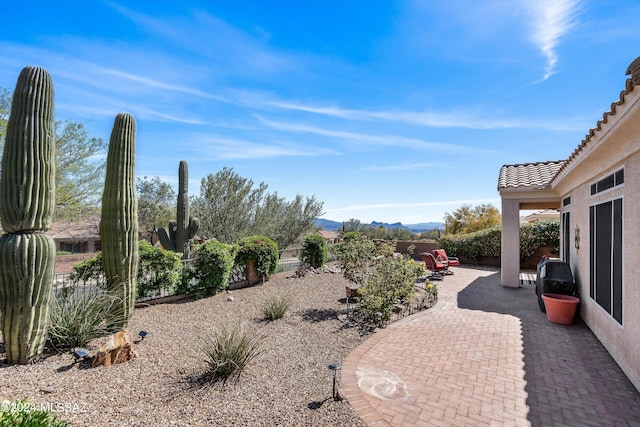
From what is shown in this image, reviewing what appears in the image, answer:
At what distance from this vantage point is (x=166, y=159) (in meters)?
16.4

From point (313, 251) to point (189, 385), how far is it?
10.9m

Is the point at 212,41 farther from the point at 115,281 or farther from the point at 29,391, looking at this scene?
the point at 29,391

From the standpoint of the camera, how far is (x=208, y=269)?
9.32 metres

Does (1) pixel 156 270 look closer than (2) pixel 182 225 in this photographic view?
Yes

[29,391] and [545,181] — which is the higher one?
[545,181]

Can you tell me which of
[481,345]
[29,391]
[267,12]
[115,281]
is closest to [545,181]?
[481,345]

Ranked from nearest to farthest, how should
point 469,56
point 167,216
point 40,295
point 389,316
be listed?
point 40,295, point 389,316, point 469,56, point 167,216

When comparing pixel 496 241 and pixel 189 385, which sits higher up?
pixel 496 241

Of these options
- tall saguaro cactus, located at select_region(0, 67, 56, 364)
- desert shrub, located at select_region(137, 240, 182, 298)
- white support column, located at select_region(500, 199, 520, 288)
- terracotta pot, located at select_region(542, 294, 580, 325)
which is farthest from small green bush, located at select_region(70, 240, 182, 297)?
white support column, located at select_region(500, 199, 520, 288)

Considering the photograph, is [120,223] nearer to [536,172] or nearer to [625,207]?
[625,207]

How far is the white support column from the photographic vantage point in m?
11.1

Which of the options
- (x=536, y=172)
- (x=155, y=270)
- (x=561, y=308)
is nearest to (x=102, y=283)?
(x=155, y=270)

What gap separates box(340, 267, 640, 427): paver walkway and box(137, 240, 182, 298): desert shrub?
5768mm

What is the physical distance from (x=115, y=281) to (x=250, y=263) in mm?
5560
